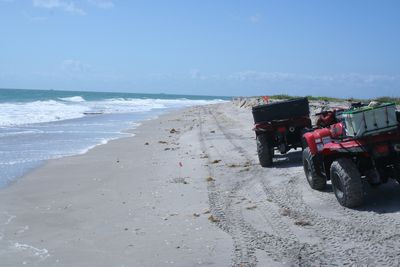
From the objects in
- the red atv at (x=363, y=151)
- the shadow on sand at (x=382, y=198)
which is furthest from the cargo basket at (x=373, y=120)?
the shadow on sand at (x=382, y=198)

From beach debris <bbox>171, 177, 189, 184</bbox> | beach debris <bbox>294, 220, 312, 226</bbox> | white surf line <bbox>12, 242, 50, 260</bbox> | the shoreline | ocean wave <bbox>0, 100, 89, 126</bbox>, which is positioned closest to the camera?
the shoreline

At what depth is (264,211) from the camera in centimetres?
666

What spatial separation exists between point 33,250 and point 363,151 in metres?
4.23

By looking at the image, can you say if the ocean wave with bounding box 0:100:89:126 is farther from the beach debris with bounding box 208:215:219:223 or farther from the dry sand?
the beach debris with bounding box 208:215:219:223

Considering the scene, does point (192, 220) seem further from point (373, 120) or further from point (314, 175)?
point (373, 120)

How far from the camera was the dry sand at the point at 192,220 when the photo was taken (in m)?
5.09

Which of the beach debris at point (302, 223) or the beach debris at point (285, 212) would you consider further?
the beach debris at point (285, 212)

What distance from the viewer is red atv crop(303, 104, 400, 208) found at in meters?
5.94

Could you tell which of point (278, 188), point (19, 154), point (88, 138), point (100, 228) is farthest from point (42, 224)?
point (88, 138)

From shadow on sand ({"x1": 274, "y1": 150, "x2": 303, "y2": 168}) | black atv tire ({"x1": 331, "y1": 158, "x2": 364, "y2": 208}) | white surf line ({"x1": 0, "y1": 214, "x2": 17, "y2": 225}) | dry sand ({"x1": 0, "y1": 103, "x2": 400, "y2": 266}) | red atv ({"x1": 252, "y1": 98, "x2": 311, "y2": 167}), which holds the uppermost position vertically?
red atv ({"x1": 252, "y1": 98, "x2": 311, "y2": 167})

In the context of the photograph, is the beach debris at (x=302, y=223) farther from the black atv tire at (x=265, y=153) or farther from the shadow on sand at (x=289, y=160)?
the black atv tire at (x=265, y=153)

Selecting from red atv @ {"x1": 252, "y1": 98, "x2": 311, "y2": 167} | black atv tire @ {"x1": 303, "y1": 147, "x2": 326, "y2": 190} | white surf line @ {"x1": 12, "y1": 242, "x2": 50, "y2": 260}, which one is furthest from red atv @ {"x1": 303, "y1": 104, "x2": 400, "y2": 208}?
white surf line @ {"x1": 12, "y1": 242, "x2": 50, "y2": 260}

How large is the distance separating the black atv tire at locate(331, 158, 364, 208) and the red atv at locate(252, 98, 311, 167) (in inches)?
157

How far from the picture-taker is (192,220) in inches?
258
